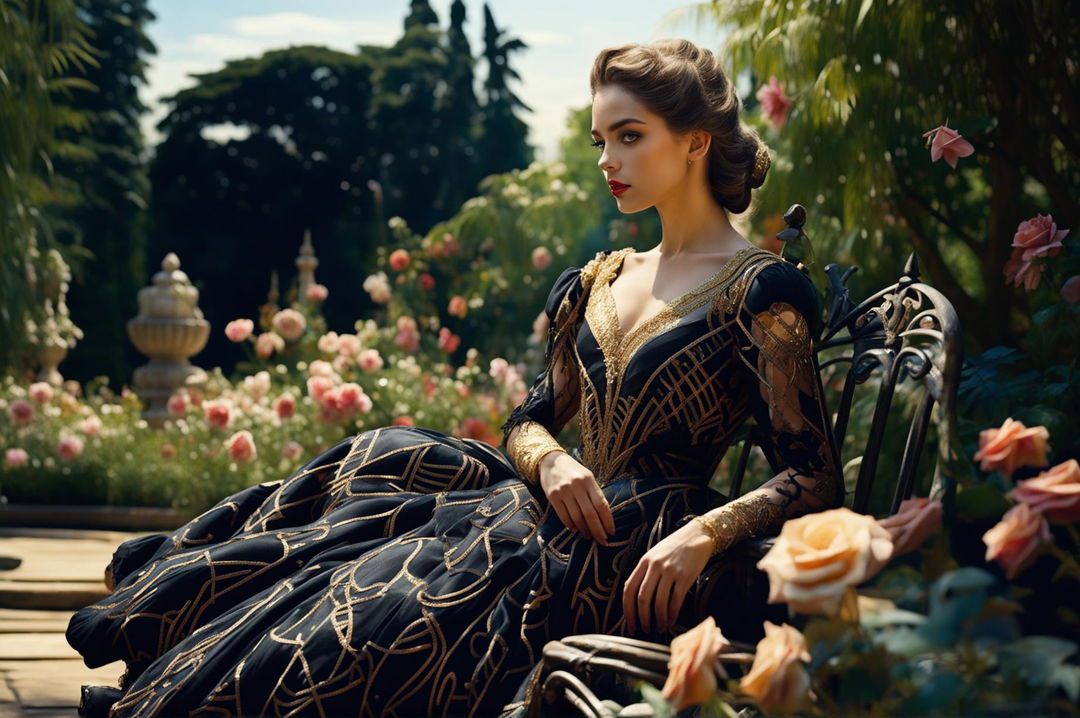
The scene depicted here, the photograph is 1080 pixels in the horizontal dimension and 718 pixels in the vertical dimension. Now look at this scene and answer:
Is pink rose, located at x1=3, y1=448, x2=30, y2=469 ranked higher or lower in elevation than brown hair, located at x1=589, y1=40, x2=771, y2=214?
lower

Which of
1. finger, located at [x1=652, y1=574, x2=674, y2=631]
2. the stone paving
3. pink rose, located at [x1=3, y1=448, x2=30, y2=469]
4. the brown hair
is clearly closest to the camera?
finger, located at [x1=652, y1=574, x2=674, y2=631]

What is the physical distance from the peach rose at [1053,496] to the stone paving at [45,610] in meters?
2.31

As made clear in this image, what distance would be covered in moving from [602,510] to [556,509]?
0.09 metres

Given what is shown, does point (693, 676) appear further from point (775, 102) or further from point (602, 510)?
point (775, 102)

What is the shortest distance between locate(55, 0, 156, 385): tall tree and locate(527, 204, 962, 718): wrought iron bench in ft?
63.3

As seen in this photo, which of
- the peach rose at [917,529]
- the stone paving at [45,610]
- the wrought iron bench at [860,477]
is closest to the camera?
the peach rose at [917,529]

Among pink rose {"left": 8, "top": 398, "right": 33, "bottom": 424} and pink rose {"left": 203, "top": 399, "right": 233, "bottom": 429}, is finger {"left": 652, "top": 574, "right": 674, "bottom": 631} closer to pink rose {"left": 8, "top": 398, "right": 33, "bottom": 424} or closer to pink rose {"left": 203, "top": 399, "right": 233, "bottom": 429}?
pink rose {"left": 203, "top": 399, "right": 233, "bottom": 429}

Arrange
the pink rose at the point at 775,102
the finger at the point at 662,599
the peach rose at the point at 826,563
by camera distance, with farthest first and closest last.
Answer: the pink rose at the point at 775,102, the finger at the point at 662,599, the peach rose at the point at 826,563

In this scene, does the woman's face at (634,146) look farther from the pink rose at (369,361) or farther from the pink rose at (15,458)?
the pink rose at (15,458)

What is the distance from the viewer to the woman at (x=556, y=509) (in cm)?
208

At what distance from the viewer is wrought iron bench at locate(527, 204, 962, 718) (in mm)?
1709

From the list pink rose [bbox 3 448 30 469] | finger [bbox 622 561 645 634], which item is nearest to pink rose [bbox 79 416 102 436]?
pink rose [bbox 3 448 30 469]

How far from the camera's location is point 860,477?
230cm

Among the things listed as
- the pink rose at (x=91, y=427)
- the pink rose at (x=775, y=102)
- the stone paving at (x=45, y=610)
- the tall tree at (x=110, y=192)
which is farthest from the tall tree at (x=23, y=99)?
the tall tree at (x=110, y=192)
